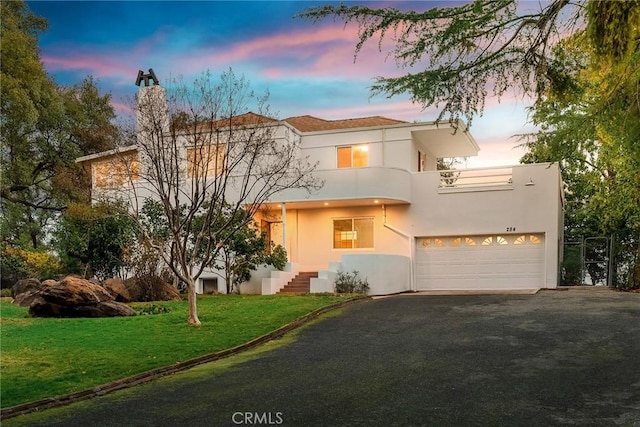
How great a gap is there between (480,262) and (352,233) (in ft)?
17.6

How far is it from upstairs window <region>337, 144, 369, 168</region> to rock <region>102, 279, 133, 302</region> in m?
10.4

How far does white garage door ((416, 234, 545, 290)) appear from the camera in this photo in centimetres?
2111

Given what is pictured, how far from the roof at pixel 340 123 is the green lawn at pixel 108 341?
11100 mm

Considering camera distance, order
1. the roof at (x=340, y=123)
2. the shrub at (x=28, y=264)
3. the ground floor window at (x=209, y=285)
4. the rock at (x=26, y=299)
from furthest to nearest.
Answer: the roof at (x=340, y=123) < the ground floor window at (x=209, y=285) < the shrub at (x=28, y=264) < the rock at (x=26, y=299)

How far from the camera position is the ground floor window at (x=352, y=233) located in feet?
76.8

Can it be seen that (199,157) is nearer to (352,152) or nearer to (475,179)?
(352,152)

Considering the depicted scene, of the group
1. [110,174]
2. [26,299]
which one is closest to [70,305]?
[26,299]

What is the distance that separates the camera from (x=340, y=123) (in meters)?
26.2

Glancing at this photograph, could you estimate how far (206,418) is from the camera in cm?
629

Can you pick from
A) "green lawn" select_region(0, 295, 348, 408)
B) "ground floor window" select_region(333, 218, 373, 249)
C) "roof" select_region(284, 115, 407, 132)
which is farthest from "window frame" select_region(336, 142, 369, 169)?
"green lawn" select_region(0, 295, 348, 408)

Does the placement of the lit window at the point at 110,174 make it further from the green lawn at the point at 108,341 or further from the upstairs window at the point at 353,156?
the upstairs window at the point at 353,156

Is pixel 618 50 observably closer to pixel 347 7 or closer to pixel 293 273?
pixel 347 7

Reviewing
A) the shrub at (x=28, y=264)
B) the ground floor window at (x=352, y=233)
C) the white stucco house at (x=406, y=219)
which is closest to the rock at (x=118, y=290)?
the white stucco house at (x=406, y=219)

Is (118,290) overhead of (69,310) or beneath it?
overhead
